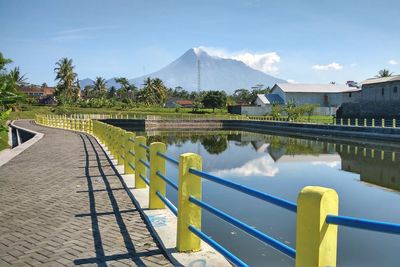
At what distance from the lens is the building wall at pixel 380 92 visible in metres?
50.0

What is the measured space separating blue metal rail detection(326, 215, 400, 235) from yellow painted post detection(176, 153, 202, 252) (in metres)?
2.71

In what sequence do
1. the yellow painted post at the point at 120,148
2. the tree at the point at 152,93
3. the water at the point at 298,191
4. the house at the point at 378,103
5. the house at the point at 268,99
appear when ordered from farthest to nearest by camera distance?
the tree at the point at 152,93
the house at the point at 268,99
the house at the point at 378,103
the yellow painted post at the point at 120,148
the water at the point at 298,191

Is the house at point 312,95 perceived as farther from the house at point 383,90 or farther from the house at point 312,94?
the house at point 383,90

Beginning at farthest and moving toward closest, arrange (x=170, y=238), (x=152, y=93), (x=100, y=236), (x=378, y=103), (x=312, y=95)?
(x=152, y=93), (x=312, y=95), (x=378, y=103), (x=100, y=236), (x=170, y=238)

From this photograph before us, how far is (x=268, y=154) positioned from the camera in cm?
2620

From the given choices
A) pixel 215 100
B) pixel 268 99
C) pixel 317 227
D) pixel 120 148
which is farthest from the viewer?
pixel 215 100

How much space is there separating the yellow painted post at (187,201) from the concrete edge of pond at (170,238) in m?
0.16

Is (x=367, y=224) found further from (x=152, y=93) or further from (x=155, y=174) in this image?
(x=152, y=93)

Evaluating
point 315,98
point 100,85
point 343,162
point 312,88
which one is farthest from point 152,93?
point 343,162

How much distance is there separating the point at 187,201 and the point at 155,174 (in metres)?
2.13

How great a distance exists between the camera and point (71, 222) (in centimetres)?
682

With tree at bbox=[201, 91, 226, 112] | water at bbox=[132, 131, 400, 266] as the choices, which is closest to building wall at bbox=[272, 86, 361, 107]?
tree at bbox=[201, 91, 226, 112]

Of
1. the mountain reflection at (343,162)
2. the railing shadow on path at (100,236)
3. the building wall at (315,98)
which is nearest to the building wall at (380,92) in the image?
the mountain reflection at (343,162)

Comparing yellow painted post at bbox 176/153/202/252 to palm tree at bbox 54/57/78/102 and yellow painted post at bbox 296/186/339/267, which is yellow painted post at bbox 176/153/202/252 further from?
palm tree at bbox 54/57/78/102
